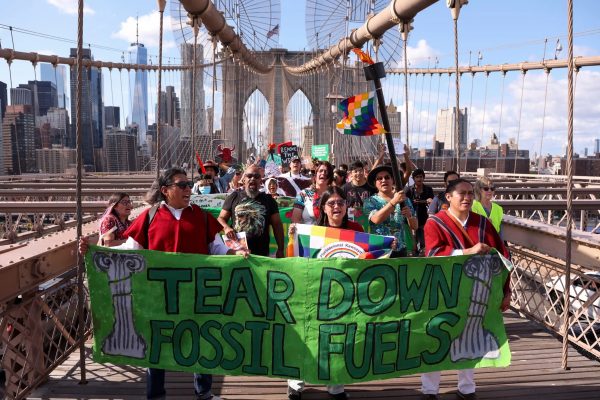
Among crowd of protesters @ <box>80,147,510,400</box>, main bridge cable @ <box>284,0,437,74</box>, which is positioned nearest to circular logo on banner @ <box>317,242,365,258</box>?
crowd of protesters @ <box>80,147,510,400</box>

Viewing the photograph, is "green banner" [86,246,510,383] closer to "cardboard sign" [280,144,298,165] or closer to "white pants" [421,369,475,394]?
"white pants" [421,369,475,394]

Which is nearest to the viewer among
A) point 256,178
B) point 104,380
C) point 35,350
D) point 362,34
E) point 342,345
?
point 342,345

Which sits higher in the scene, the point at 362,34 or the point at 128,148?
the point at 362,34

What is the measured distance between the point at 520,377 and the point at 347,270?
1.69 m

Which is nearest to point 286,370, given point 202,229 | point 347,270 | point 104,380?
point 347,270

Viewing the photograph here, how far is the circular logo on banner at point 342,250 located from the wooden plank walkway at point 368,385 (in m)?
0.95

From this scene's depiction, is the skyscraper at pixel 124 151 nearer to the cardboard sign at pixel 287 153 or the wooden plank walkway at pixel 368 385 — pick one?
the cardboard sign at pixel 287 153

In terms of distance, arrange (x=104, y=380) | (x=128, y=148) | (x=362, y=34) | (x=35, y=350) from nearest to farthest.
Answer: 1. (x=35, y=350)
2. (x=104, y=380)
3. (x=362, y=34)
4. (x=128, y=148)

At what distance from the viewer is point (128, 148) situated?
39.4 metres

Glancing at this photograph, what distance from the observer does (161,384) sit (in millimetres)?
3674

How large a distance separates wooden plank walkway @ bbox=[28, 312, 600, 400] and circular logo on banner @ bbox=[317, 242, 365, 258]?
3.12 ft

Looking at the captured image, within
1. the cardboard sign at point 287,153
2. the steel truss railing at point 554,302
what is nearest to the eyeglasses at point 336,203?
the steel truss railing at point 554,302

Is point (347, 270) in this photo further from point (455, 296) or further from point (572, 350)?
point (572, 350)

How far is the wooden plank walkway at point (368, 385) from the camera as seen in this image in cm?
388
